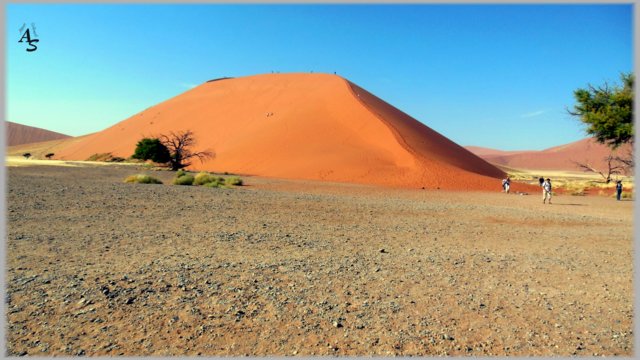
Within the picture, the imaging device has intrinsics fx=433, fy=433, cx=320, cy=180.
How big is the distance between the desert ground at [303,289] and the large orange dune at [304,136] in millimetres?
30297

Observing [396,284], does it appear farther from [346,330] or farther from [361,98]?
[361,98]

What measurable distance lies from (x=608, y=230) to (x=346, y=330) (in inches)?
489

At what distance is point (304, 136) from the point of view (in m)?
57.1

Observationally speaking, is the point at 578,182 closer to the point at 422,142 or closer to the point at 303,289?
the point at 422,142

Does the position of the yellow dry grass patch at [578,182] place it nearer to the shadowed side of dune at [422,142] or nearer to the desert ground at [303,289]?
the shadowed side of dune at [422,142]

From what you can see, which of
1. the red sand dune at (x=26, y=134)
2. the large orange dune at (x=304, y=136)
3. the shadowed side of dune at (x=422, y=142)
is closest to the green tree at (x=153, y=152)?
the large orange dune at (x=304, y=136)

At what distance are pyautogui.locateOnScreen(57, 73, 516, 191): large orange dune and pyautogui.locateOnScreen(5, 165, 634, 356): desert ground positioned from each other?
30.3 metres

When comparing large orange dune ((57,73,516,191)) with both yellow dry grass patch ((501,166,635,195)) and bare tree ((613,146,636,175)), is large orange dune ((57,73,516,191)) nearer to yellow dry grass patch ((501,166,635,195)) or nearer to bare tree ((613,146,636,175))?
yellow dry grass patch ((501,166,635,195))

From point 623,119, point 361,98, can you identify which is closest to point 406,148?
point 361,98

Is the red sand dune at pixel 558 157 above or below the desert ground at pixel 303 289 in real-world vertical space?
above

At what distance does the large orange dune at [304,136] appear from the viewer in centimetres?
4556

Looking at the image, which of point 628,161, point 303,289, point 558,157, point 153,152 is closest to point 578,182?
point 628,161

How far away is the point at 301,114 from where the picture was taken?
63.7m

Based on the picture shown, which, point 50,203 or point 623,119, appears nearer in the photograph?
point 50,203
